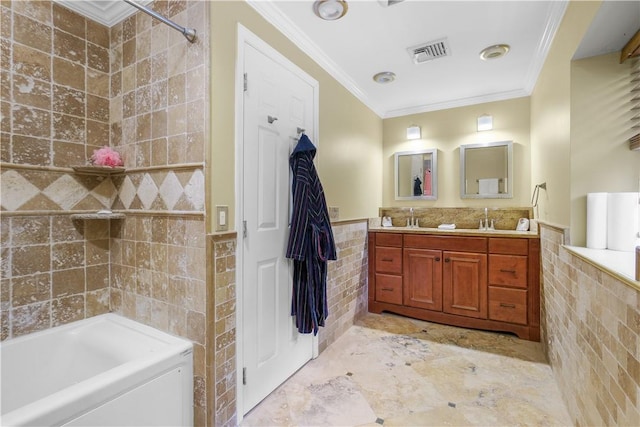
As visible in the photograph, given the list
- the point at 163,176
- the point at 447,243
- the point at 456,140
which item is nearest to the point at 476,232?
the point at 447,243

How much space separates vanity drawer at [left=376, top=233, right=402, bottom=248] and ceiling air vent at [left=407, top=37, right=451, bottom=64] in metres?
1.63

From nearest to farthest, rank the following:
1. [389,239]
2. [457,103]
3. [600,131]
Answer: [600,131] → [389,239] → [457,103]

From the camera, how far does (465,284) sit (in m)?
2.76

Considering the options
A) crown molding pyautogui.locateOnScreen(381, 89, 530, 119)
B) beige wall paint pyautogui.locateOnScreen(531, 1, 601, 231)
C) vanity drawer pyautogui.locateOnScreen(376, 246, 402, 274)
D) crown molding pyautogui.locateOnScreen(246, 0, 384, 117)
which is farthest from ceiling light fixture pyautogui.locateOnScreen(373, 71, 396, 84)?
vanity drawer pyautogui.locateOnScreen(376, 246, 402, 274)

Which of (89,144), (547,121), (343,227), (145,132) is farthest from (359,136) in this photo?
(89,144)

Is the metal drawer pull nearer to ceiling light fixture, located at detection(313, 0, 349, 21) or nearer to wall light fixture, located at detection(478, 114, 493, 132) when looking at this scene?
wall light fixture, located at detection(478, 114, 493, 132)

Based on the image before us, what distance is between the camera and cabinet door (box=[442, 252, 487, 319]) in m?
2.69

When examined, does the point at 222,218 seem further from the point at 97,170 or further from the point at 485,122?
the point at 485,122

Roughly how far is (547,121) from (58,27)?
3243 mm

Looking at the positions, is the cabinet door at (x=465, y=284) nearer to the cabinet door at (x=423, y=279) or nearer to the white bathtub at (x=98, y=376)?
the cabinet door at (x=423, y=279)

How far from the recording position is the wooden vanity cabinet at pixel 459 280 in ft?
8.32

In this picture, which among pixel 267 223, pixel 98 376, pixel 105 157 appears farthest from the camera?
pixel 267 223

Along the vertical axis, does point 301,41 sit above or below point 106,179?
above

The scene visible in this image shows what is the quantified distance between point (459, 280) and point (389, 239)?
763mm
